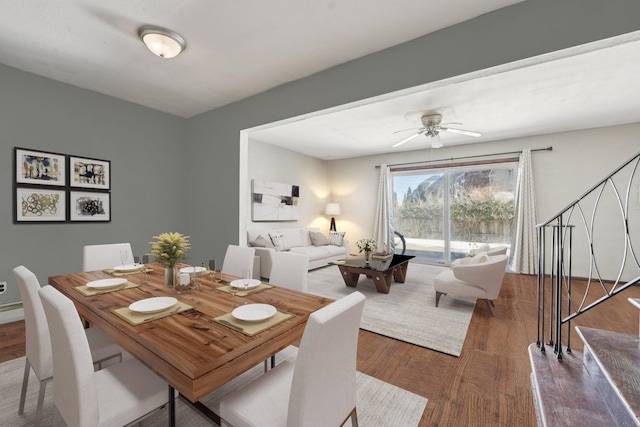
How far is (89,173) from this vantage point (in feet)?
10.8

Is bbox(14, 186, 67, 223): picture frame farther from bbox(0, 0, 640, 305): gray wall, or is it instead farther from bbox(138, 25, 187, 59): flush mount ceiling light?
bbox(138, 25, 187, 59): flush mount ceiling light

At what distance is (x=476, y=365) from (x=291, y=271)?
1612mm

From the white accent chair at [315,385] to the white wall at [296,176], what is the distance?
13.5 ft

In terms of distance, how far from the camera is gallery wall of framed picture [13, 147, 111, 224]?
2.83m

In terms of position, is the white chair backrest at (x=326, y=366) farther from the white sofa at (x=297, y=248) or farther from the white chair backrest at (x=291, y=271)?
the white sofa at (x=297, y=248)

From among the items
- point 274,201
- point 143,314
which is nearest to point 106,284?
point 143,314

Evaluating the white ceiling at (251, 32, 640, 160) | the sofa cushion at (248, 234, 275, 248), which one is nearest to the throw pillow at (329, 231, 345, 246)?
the sofa cushion at (248, 234, 275, 248)

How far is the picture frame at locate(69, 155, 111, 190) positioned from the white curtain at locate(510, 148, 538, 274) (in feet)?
22.0

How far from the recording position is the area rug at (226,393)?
1521mm

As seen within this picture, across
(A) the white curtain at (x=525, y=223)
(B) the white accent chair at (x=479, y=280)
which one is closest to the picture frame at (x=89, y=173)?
(B) the white accent chair at (x=479, y=280)

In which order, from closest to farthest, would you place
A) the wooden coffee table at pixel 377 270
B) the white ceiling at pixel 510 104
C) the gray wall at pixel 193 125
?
the gray wall at pixel 193 125 → the white ceiling at pixel 510 104 → the wooden coffee table at pixel 377 270

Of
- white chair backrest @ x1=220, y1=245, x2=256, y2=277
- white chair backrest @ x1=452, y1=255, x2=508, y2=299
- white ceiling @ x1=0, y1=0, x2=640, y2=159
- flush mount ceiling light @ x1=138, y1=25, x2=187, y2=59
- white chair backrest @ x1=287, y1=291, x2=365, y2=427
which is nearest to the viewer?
white chair backrest @ x1=287, y1=291, x2=365, y2=427

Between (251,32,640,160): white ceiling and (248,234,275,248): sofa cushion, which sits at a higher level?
(251,32,640,160): white ceiling

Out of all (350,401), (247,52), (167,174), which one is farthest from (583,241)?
(167,174)
